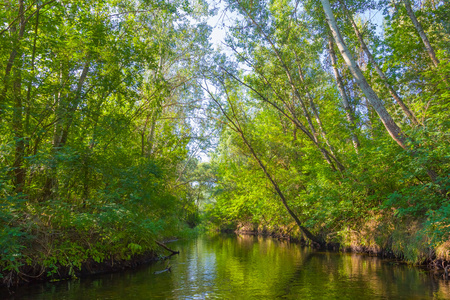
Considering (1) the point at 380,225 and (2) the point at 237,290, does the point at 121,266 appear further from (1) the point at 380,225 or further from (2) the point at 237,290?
(1) the point at 380,225

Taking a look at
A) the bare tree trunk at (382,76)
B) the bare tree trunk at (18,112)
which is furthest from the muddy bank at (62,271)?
the bare tree trunk at (382,76)

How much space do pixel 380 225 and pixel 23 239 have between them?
42.2 feet

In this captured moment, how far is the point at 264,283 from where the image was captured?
355 inches

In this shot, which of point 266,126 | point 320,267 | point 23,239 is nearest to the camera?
point 23,239

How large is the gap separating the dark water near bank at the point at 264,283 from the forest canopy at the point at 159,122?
93 centimetres

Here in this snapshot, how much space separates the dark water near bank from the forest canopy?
926mm

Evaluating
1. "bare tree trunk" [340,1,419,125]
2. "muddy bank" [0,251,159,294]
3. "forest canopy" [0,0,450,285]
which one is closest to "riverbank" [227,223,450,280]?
"forest canopy" [0,0,450,285]

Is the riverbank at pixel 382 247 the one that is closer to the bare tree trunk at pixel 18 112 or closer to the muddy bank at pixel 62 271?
the muddy bank at pixel 62 271

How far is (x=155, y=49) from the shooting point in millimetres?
12539

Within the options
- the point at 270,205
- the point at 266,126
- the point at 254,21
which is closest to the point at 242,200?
the point at 270,205

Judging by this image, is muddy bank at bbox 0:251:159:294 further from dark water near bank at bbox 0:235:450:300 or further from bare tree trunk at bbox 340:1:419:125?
bare tree trunk at bbox 340:1:419:125

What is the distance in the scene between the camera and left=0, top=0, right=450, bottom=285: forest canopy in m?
8.82

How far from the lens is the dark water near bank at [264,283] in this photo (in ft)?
24.8

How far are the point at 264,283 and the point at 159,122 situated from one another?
522 inches
